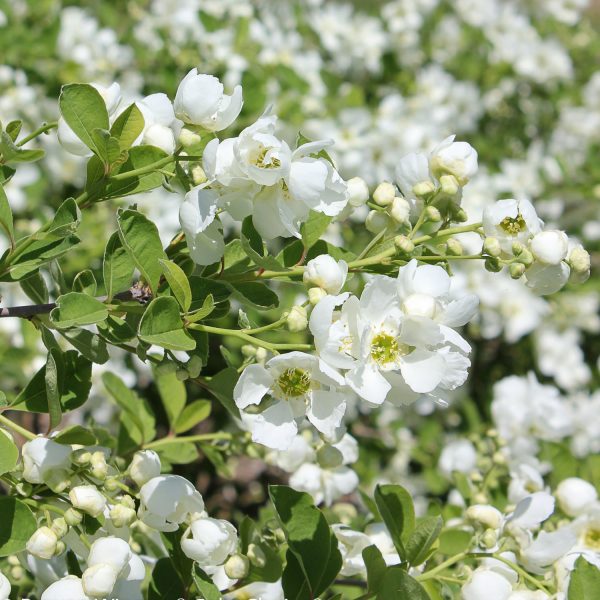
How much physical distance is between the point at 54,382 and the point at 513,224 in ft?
2.14

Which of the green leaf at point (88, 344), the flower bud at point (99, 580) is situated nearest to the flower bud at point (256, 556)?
the flower bud at point (99, 580)

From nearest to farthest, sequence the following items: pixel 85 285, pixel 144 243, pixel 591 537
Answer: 1. pixel 144 243
2. pixel 85 285
3. pixel 591 537

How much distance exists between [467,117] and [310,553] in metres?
2.72

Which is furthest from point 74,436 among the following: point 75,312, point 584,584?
point 584,584

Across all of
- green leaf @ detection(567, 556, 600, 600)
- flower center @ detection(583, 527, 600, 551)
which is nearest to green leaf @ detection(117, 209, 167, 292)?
green leaf @ detection(567, 556, 600, 600)

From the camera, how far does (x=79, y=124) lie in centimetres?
107

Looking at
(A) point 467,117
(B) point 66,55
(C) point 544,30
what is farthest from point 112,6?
(C) point 544,30

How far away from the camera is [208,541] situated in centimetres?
107

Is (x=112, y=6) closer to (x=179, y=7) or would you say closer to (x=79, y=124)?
(x=179, y=7)

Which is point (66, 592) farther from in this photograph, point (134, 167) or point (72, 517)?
point (134, 167)

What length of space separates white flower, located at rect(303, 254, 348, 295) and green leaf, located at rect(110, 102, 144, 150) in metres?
0.32

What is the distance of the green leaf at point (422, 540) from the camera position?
1138 millimetres

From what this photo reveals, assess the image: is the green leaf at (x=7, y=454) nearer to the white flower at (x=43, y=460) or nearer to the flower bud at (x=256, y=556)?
the white flower at (x=43, y=460)

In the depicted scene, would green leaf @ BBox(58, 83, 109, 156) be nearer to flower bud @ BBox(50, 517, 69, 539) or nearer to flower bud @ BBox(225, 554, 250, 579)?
flower bud @ BBox(50, 517, 69, 539)
